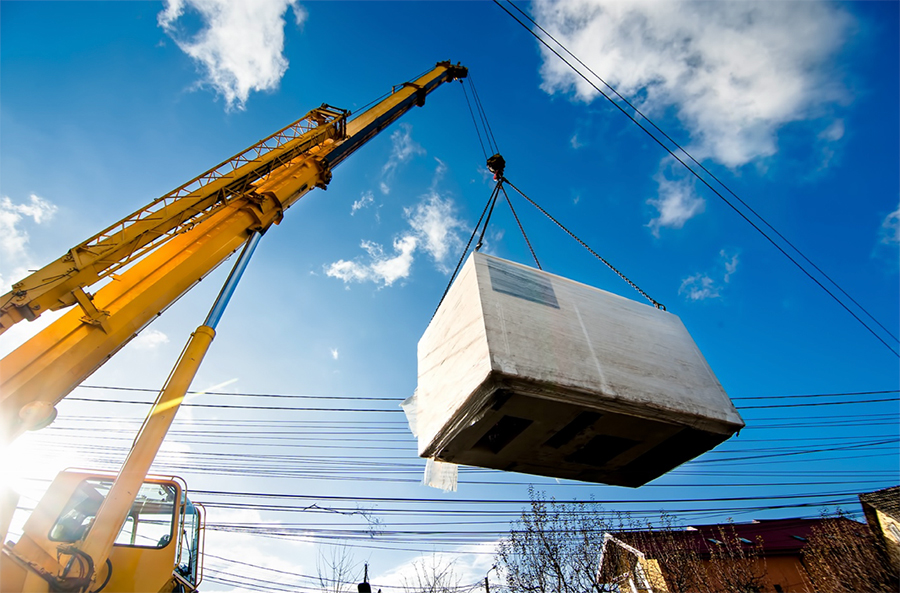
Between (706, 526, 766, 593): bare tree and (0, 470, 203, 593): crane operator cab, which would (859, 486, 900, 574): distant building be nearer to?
(706, 526, 766, 593): bare tree

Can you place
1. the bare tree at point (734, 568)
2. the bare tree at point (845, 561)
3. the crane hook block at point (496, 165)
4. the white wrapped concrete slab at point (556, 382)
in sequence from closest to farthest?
the white wrapped concrete slab at point (556, 382)
the crane hook block at point (496, 165)
the bare tree at point (845, 561)
the bare tree at point (734, 568)

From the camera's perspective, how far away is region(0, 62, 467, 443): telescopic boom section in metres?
4.08

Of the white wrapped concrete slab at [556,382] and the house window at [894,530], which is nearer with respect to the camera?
the white wrapped concrete slab at [556,382]

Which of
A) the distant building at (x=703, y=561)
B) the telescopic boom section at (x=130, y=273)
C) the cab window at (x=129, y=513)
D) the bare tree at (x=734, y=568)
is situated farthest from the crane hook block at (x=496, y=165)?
the bare tree at (x=734, y=568)

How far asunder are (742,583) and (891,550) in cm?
741

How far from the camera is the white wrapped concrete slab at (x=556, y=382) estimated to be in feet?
8.75

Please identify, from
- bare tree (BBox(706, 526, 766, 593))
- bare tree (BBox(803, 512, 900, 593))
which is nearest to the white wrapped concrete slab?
bare tree (BBox(706, 526, 766, 593))

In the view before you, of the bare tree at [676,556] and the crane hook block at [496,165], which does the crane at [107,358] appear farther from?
the bare tree at [676,556]

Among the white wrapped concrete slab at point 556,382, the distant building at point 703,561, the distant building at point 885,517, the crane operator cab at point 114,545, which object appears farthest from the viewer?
the distant building at point 885,517

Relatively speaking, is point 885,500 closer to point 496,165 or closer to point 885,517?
point 885,517

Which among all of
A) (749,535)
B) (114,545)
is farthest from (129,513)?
(749,535)

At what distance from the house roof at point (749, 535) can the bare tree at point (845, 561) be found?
55cm

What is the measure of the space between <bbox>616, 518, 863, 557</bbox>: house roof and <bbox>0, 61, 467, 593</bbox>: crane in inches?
735

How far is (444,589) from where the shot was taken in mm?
20453
